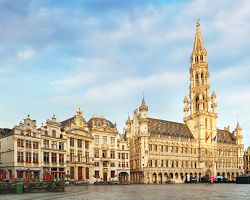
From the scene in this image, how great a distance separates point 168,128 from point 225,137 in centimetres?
2834

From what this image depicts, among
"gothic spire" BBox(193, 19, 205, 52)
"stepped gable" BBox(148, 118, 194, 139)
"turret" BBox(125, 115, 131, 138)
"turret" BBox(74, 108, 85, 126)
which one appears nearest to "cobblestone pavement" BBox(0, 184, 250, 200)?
"turret" BBox(74, 108, 85, 126)

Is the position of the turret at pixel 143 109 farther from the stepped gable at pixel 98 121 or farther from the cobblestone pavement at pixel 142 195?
the cobblestone pavement at pixel 142 195

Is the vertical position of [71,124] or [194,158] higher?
[71,124]

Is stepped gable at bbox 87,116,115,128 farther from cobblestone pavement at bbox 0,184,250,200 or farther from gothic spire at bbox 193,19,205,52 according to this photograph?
gothic spire at bbox 193,19,205,52

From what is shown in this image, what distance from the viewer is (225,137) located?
12319 cm

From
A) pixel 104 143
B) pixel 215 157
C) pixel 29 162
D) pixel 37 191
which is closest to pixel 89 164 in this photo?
pixel 104 143

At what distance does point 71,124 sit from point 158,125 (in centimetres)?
3424

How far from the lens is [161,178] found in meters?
98.7

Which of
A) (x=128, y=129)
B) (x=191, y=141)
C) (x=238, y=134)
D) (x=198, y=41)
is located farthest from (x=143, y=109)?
(x=238, y=134)

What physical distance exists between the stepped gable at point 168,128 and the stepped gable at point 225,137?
13747mm

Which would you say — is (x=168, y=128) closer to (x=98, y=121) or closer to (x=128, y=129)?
(x=128, y=129)

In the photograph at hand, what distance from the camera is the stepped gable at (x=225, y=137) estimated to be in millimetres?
120100

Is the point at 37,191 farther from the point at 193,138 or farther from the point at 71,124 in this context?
the point at 193,138

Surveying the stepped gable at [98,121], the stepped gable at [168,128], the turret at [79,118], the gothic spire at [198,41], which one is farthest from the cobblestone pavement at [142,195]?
the gothic spire at [198,41]
